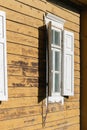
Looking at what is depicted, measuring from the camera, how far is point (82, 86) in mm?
7281

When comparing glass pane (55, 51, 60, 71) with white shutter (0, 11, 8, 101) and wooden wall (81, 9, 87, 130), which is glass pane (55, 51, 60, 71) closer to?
Result: wooden wall (81, 9, 87, 130)

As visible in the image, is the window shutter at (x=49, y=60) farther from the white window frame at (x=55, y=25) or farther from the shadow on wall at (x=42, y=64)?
the white window frame at (x=55, y=25)

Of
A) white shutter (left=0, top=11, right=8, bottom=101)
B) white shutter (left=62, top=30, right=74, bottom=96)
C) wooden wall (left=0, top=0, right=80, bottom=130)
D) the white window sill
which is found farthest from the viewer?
white shutter (left=62, top=30, right=74, bottom=96)

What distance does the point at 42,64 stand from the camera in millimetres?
5637

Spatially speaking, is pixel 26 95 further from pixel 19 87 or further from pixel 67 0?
pixel 67 0

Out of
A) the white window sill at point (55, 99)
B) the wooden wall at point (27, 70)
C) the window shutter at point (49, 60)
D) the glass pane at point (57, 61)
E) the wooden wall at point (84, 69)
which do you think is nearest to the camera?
the wooden wall at point (27, 70)

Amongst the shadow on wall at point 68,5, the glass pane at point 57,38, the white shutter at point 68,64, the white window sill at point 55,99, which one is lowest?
the white window sill at point 55,99

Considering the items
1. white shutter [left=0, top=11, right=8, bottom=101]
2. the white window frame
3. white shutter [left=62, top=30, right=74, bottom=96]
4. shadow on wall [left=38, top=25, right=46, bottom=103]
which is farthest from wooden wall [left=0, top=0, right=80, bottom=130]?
white shutter [left=62, top=30, right=74, bottom=96]

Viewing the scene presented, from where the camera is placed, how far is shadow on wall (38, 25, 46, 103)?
5.56 m

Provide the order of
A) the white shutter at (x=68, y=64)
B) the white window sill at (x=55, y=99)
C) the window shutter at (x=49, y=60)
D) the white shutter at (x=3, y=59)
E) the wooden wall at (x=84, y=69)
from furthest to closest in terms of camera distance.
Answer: the wooden wall at (x=84, y=69), the white shutter at (x=68, y=64), the white window sill at (x=55, y=99), the window shutter at (x=49, y=60), the white shutter at (x=3, y=59)

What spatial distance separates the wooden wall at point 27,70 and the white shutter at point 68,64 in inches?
14.3

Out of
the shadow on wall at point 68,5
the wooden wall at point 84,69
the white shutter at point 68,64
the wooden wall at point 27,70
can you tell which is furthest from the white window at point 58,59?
the wooden wall at point 84,69

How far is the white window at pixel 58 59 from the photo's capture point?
5.62 metres

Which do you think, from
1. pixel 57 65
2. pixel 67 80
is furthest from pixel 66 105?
pixel 57 65
